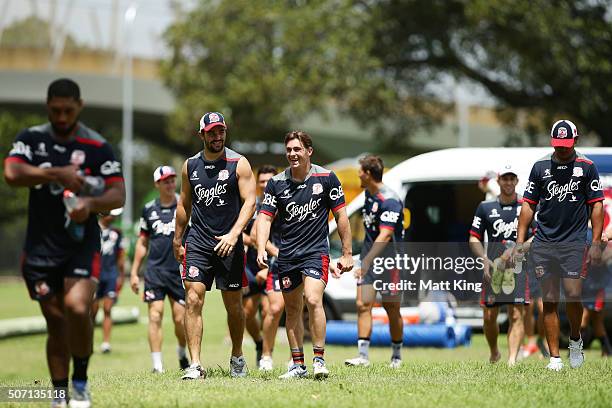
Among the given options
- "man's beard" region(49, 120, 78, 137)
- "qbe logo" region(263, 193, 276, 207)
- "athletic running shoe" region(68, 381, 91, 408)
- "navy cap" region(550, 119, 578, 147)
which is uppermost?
"navy cap" region(550, 119, 578, 147)

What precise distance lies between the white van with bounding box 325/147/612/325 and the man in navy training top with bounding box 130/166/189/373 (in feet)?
14.2

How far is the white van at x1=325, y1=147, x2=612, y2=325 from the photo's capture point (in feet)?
55.6

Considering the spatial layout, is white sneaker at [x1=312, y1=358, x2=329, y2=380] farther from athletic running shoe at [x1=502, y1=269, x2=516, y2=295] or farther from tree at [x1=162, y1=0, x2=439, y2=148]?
tree at [x1=162, y1=0, x2=439, y2=148]

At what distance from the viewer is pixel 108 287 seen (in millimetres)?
18266

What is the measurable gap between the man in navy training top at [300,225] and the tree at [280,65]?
23708 millimetres

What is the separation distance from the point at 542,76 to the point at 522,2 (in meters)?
2.84

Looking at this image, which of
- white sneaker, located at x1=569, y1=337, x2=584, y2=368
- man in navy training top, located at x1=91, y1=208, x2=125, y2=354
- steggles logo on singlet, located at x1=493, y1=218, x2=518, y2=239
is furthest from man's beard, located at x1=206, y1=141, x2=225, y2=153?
man in navy training top, located at x1=91, y1=208, x2=125, y2=354

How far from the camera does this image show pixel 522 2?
101ft

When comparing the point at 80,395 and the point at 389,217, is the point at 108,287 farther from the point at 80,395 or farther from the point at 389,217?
the point at 80,395

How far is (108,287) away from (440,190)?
Answer: 6111 millimetres

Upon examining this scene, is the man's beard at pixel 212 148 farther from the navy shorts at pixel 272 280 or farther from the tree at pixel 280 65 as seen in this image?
the tree at pixel 280 65
